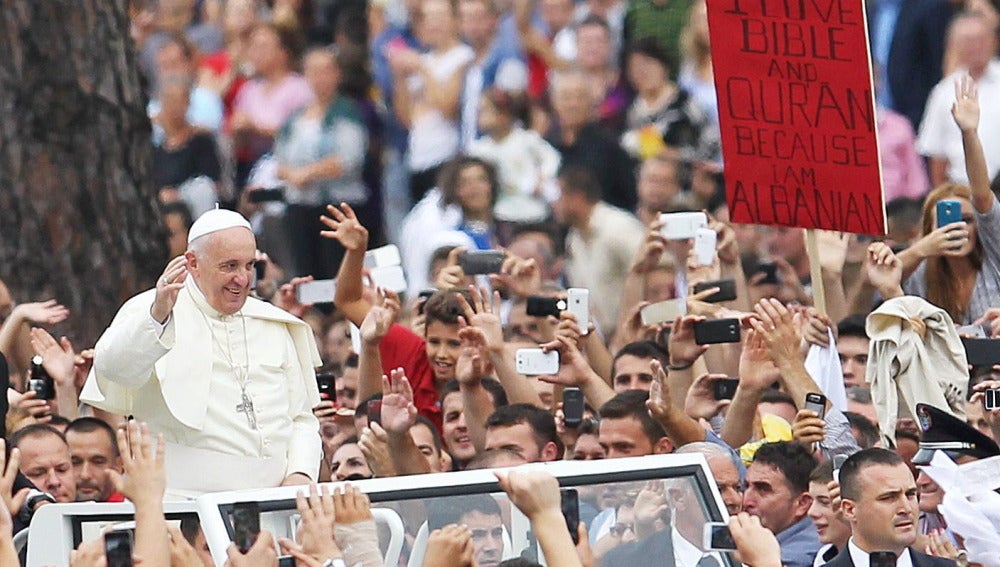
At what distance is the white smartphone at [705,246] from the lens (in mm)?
12117

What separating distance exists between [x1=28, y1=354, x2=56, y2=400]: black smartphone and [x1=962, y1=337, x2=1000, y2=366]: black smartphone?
4.07 metres

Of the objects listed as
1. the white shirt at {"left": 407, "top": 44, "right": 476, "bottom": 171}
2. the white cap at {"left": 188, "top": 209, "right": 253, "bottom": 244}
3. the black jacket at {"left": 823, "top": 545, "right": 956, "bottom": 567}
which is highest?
the white shirt at {"left": 407, "top": 44, "right": 476, "bottom": 171}

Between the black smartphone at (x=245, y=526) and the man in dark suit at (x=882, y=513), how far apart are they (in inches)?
89.3

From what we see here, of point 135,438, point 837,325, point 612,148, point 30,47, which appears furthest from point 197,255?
point 612,148

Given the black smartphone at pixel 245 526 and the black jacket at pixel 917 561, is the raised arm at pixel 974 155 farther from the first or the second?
the black smartphone at pixel 245 526

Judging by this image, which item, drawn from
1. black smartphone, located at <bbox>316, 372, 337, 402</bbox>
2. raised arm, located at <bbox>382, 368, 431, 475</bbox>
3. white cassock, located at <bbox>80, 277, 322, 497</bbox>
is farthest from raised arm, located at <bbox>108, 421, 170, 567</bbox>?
black smartphone, located at <bbox>316, 372, 337, 402</bbox>

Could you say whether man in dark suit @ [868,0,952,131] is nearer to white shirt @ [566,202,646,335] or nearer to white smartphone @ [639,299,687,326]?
white shirt @ [566,202,646,335]

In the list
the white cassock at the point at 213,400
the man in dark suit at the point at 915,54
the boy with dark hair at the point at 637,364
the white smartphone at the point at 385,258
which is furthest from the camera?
the man in dark suit at the point at 915,54

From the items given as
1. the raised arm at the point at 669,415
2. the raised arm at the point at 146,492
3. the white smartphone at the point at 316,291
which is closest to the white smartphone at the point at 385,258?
the white smartphone at the point at 316,291

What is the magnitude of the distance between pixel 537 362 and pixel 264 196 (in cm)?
400


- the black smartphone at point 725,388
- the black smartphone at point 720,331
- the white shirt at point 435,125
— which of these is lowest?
the black smartphone at point 725,388

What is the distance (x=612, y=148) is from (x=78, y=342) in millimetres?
4495

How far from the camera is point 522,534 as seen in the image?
7.82m

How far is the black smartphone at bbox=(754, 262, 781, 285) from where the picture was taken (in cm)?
1327
